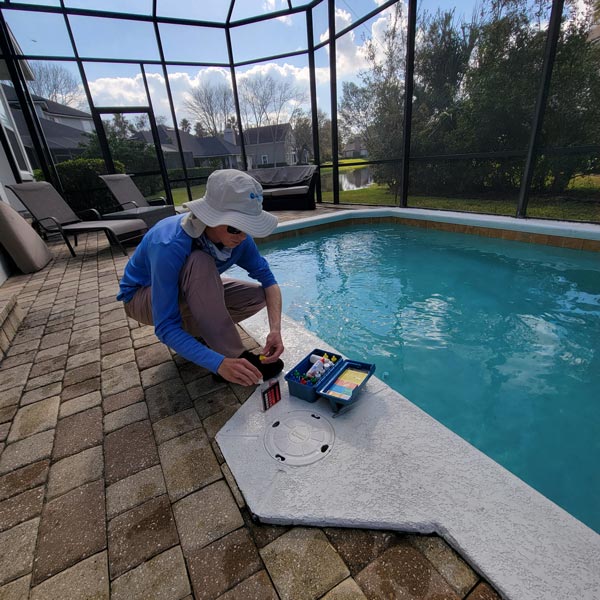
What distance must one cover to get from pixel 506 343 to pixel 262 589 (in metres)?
2.28

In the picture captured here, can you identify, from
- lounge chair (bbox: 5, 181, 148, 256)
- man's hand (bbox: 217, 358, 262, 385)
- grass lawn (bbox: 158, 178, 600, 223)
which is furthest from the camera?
grass lawn (bbox: 158, 178, 600, 223)

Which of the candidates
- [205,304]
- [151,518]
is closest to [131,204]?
[205,304]

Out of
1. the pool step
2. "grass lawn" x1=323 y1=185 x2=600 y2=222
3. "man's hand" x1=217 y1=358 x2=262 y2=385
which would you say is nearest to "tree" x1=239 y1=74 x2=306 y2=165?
"grass lawn" x1=323 y1=185 x2=600 y2=222

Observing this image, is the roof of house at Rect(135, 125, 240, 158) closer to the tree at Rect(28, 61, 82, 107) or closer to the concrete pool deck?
the tree at Rect(28, 61, 82, 107)

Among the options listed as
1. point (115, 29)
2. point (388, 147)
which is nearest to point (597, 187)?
point (388, 147)

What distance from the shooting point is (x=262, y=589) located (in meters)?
0.77

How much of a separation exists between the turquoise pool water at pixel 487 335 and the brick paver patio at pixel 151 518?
105 cm

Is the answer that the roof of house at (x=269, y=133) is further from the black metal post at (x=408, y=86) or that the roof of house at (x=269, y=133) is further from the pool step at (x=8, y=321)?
the pool step at (x=8, y=321)

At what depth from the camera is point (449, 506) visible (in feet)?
2.98

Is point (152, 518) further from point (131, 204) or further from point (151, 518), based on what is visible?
point (131, 204)

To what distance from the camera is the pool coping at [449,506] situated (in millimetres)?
772

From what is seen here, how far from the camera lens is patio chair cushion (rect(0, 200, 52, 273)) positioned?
3433 millimetres

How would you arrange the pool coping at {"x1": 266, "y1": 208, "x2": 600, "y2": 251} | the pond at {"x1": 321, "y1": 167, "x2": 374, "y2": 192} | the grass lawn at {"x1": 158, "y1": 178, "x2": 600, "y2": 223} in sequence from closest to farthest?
the pool coping at {"x1": 266, "y1": 208, "x2": 600, "y2": 251}
the grass lawn at {"x1": 158, "y1": 178, "x2": 600, "y2": 223}
the pond at {"x1": 321, "y1": 167, "x2": 374, "y2": 192}

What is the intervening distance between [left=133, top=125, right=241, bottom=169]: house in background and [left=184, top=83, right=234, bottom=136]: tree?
0.55 m
